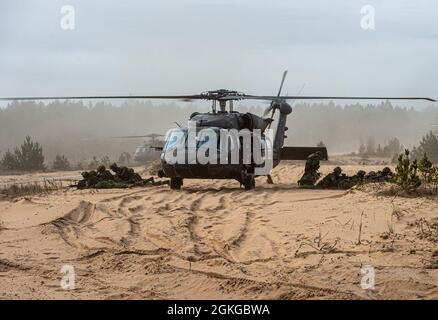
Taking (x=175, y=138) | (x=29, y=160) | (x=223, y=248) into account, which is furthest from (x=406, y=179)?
(x=29, y=160)

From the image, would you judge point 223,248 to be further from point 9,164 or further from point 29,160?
point 9,164

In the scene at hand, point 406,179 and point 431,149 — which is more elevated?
point 406,179

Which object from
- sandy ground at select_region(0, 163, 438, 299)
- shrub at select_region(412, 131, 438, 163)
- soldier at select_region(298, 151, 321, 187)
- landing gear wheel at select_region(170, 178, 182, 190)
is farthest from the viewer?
shrub at select_region(412, 131, 438, 163)

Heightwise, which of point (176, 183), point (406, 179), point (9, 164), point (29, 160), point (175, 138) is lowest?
point (9, 164)

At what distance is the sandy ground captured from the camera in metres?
6.09

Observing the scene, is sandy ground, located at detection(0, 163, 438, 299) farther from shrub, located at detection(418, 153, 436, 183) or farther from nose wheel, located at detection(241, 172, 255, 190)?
nose wheel, located at detection(241, 172, 255, 190)

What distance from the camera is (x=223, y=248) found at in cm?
800

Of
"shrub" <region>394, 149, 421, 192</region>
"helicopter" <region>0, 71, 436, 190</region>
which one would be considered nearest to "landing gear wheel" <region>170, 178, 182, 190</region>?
"helicopter" <region>0, 71, 436, 190</region>

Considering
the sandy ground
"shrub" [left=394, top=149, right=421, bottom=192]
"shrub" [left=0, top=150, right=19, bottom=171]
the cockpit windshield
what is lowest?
"shrub" [left=0, top=150, right=19, bottom=171]

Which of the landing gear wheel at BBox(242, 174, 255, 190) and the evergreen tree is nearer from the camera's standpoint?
the landing gear wheel at BBox(242, 174, 255, 190)

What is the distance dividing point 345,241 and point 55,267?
332cm

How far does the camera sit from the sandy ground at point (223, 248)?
6.09 meters

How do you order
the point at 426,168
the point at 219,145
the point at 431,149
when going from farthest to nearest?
1. the point at 431,149
2. the point at 219,145
3. the point at 426,168
